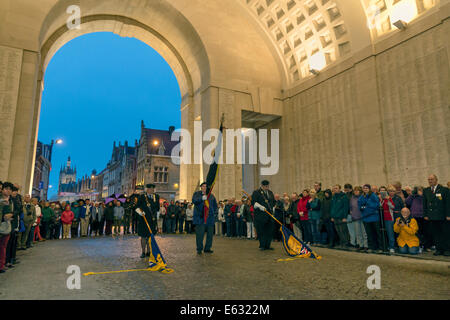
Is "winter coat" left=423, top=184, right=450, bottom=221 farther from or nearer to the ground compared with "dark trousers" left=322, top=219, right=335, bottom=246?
farther from the ground

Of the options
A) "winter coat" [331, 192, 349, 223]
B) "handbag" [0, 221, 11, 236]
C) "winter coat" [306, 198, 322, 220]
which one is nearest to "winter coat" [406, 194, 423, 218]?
"winter coat" [331, 192, 349, 223]

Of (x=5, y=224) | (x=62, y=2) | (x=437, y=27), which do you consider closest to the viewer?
(x=5, y=224)

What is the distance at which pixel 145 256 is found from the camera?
25.2ft

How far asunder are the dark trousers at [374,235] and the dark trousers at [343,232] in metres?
0.82

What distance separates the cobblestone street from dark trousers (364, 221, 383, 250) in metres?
0.91

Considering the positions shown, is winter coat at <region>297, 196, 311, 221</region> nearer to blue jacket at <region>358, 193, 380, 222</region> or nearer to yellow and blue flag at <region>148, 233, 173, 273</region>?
blue jacket at <region>358, 193, 380, 222</region>

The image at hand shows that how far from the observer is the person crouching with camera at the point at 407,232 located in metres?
7.46

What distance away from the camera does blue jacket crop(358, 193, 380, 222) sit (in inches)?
322

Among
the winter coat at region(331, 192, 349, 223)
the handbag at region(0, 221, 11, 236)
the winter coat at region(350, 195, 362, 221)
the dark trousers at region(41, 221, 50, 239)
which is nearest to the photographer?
the handbag at region(0, 221, 11, 236)

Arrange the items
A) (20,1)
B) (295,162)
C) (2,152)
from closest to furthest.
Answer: (2,152) → (20,1) → (295,162)

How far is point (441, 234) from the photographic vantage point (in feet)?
24.8

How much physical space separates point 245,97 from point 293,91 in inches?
135

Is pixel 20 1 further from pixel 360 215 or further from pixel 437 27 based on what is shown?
pixel 437 27

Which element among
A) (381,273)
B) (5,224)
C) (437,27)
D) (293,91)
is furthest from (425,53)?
(5,224)
